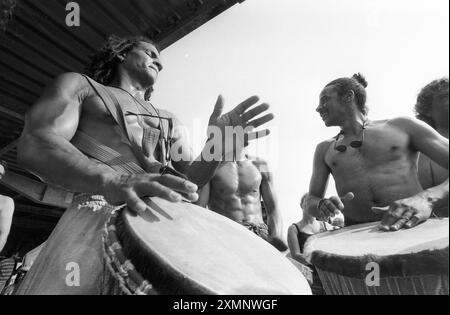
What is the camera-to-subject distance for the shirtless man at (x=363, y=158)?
2082mm

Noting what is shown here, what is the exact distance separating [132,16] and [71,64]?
825 mm

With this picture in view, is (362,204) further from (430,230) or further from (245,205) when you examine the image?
(245,205)

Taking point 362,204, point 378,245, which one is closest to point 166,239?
point 378,245

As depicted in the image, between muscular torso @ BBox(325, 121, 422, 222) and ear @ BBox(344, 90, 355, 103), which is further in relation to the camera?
ear @ BBox(344, 90, 355, 103)

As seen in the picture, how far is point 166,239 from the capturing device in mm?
972

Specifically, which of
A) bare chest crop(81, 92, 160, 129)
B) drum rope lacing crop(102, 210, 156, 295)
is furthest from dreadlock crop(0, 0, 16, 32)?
drum rope lacing crop(102, 210, 156, 295)

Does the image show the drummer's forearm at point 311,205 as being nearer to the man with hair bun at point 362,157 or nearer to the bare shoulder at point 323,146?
the man with hair bun at point 362,157

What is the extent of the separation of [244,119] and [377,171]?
3.97 ft

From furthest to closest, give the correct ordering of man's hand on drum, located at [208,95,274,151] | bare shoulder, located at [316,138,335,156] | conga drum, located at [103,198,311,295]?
1. bare shoulder, located at [316,138,335,156]
2. man's hand on drum, located at [208,95,274,151]
3. conga drum, located at [103,198,311,295]

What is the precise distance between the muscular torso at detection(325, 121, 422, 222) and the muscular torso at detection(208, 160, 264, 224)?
147 centimetres

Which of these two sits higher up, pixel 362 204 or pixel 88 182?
pixel 88 182

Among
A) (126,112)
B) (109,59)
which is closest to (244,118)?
(126,112)

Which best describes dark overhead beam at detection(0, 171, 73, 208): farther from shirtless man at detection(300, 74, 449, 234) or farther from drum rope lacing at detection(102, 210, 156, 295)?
drum rope lacing at detection(102, 210, 156, 295)

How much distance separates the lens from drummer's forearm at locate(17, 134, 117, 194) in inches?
43.6
